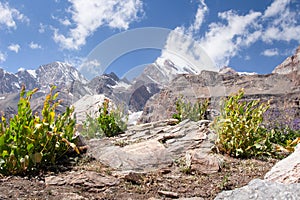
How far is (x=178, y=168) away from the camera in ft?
14.3

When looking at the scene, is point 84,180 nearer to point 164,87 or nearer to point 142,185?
point 142,185

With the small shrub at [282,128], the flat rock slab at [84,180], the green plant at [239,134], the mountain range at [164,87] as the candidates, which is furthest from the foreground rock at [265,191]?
the mountain range at [164,87]

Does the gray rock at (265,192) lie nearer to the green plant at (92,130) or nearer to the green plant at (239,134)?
the green plant at (239,134)

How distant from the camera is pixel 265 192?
8.36ft

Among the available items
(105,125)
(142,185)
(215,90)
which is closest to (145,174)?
(142,185)

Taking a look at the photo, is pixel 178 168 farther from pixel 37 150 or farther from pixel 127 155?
pixel 37 150

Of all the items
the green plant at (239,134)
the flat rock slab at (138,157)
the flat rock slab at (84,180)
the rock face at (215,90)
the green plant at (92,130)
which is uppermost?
the rock face at (215,90)

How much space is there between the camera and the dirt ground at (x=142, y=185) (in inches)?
125

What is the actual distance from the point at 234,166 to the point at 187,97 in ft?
18.1

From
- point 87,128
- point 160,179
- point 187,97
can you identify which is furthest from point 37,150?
point 187,97

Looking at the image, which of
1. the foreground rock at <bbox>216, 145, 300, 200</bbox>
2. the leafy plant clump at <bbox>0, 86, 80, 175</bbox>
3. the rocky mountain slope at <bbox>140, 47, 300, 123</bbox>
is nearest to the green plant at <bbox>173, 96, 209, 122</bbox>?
the rocky mountain slope at <bbox>140, 47, 300, 123</bbox>

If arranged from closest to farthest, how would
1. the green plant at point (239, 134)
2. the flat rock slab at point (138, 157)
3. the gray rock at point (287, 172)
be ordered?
the gray rock at point (287, 172), the flat rock slab at point (138, 157), the green plant at point (239, 134)

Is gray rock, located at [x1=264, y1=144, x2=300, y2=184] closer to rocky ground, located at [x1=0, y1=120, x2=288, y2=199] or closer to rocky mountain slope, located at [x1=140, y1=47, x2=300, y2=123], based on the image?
rocky ground, located at [x1=0, y1=120, x2=288, y2=199]

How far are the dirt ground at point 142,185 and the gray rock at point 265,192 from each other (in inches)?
30.4
